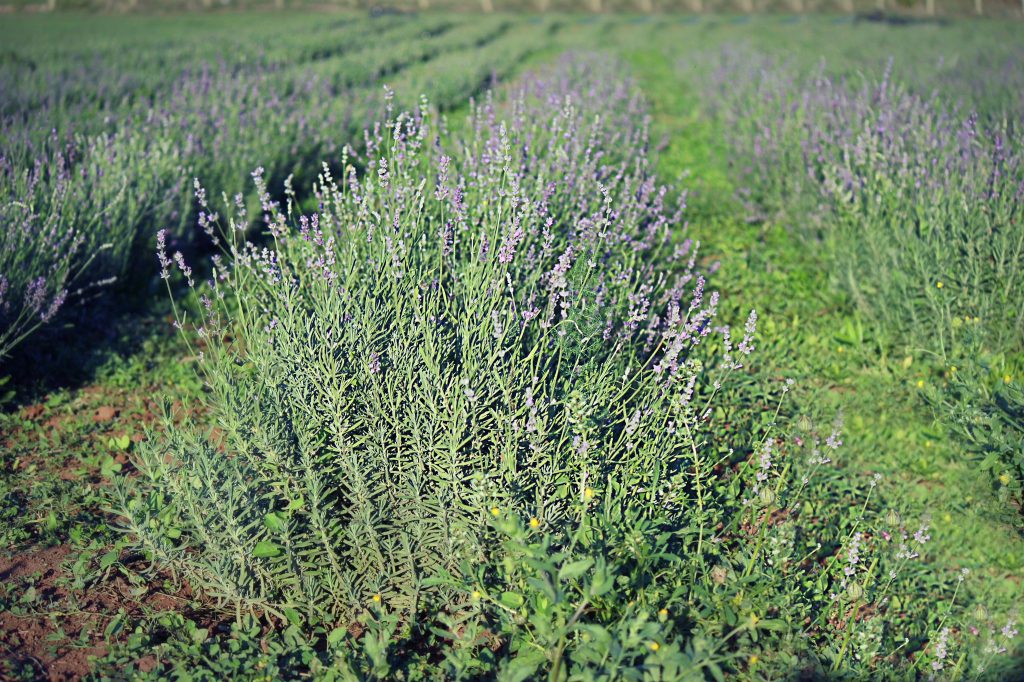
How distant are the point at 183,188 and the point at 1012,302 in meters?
5.62

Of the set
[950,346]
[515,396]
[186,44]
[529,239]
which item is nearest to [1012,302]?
[950,346]

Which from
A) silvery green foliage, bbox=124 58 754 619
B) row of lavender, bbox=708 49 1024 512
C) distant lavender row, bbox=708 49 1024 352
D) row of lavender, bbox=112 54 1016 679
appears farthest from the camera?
distant lavender row, bbox=708 49 1024 352

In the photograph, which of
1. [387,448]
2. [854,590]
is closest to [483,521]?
[387,448]

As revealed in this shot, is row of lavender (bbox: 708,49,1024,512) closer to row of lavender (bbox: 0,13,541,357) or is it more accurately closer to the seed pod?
the seed pod

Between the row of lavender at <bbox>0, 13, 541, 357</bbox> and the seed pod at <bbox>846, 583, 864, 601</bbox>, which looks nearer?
the seed pod at <bbox>846, 583, 864, 601</bbox>

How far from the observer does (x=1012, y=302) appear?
4.60 metres

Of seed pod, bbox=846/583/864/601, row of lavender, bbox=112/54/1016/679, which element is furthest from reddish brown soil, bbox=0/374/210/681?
seed pod, bbox=846/583/864/601

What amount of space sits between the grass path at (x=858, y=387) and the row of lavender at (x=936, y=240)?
14 cm

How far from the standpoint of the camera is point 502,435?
9.72 feet

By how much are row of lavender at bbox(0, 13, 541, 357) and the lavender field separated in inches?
2.5

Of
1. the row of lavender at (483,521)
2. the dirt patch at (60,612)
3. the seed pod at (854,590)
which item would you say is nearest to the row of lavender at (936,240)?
the row of lavender at (483,521)

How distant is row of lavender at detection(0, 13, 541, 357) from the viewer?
451 cm

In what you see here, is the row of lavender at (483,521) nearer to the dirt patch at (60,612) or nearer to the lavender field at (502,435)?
the lavender field at (502,435)

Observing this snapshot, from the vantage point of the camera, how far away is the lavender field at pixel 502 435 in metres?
2.60
